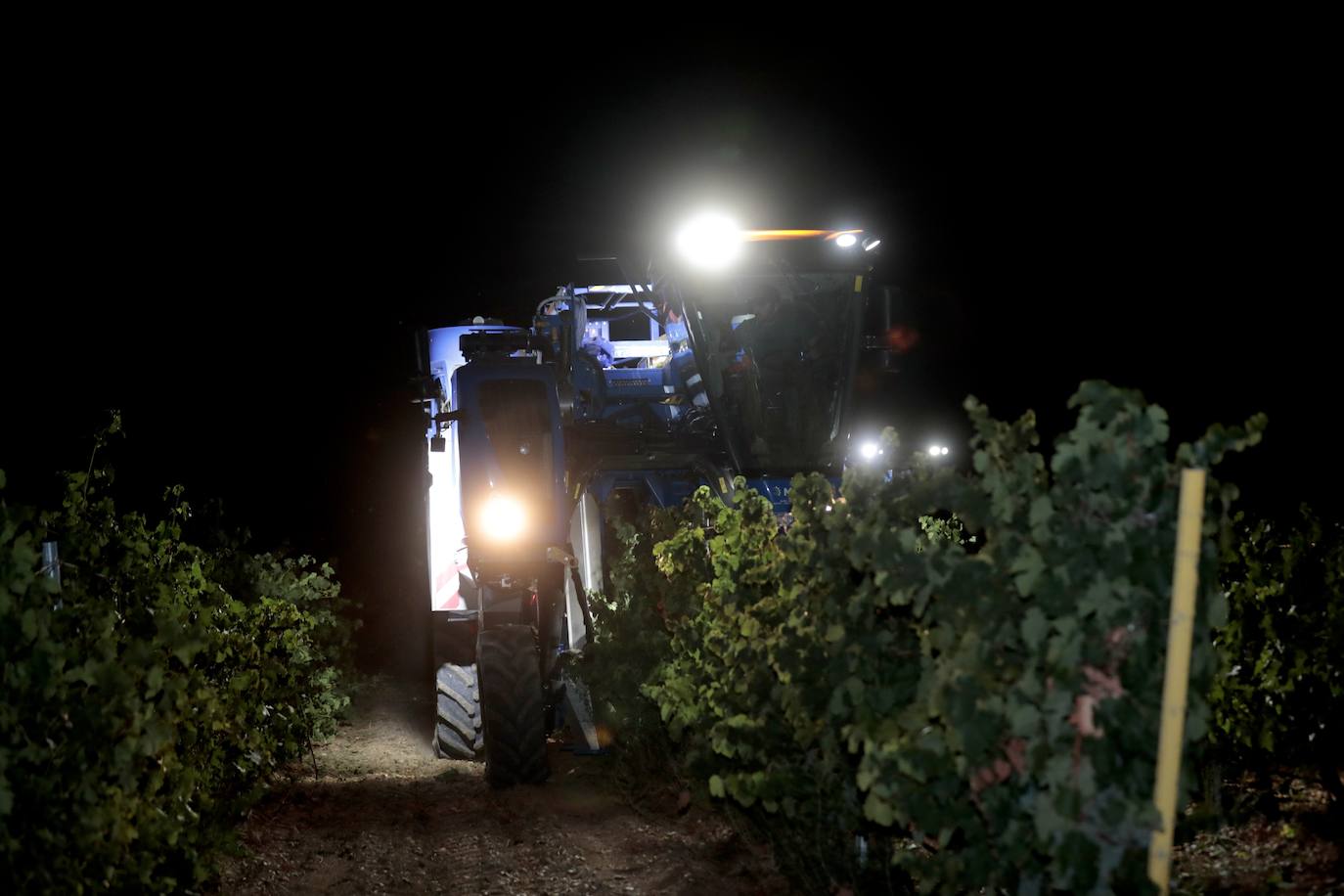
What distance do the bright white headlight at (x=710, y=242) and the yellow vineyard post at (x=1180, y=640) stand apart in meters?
7.78

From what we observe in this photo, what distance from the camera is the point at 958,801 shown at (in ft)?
13.3

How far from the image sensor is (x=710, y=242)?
432 inches

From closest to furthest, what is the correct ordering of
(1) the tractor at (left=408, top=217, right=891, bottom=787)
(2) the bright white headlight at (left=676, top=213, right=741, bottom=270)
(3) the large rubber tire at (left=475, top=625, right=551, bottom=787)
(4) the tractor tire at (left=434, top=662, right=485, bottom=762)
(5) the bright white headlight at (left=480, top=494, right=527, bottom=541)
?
(3) the large rubber tire at (left=475, top=625, right=551, bottom=787), (5) the bright white headlight at (left=480, top=494, right=527, bottom=541), (1) the tractor at (left=408, top=217, right=891, bottom=787), (4) the tractor tire at (left=434, top=662, right=485, bottom=762), (2) the bright white headlight at (left=676, top=213, right=741, bottom=270)

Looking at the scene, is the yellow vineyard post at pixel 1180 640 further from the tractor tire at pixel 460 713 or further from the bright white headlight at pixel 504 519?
the tractor tire at pixel 460 713

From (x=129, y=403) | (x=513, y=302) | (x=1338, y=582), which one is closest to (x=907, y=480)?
(x=1338, y=582)

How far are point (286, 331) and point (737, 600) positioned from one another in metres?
47.7

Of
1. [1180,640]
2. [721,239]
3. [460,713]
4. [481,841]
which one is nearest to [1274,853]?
[481,841]

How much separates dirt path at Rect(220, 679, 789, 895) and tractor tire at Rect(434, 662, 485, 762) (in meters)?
0.42

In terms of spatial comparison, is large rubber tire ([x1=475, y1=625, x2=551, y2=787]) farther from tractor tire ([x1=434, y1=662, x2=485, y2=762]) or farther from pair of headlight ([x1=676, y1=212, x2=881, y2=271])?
pair of headlight ([x1=676, y1=212, x2=881, y2=271])

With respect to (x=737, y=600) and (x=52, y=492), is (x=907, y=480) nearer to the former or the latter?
(x=737, y=600)

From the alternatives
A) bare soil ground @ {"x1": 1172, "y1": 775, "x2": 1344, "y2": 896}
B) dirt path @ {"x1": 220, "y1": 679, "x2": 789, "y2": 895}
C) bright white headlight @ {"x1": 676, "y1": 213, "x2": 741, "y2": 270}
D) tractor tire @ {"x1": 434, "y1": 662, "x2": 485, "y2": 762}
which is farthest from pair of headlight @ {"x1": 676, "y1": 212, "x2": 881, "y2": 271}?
bare soil ground @ {"x1": 1172, "y1": 775, "x2": 1344, "y2": 896}

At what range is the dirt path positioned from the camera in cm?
673

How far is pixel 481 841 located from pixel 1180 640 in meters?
Result: 5.00

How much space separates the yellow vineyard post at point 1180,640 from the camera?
3334 mm
